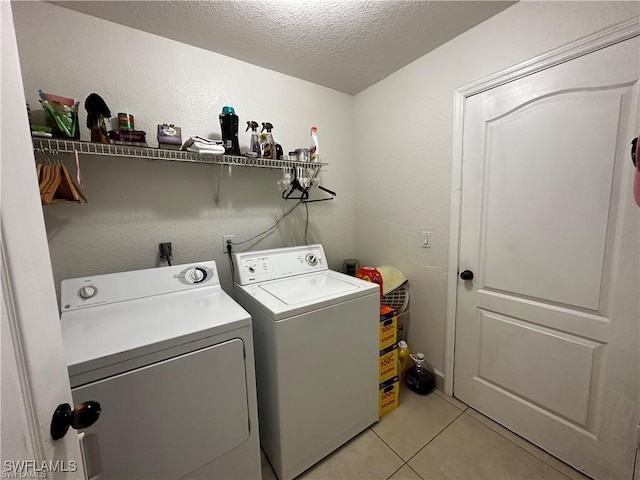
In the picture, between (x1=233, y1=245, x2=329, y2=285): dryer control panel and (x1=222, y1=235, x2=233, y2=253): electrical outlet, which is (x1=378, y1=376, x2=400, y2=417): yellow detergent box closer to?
(x1=233, y1=245, x2=329, y2=285): dryer control panel

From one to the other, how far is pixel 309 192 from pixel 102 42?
5.12 feet

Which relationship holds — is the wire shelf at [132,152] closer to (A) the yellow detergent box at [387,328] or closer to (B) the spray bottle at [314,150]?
(B) the spray bottle at [314,150]

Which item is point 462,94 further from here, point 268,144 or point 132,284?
point 132,284

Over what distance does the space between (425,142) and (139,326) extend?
2026 mm

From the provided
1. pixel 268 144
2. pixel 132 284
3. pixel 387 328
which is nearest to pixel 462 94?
pixel 268 144

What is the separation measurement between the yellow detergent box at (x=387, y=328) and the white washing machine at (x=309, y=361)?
177 mm

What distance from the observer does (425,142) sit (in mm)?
1867

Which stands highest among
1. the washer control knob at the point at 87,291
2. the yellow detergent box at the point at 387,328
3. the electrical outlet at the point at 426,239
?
the electrical outlet at the point at 426,239

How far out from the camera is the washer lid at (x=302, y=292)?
4.17ft

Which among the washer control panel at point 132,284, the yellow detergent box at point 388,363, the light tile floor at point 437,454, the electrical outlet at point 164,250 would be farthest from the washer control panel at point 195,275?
the yellow detergent box at point 388,363

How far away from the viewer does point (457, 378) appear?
6.04 feet

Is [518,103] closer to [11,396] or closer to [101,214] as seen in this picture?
[11,396]

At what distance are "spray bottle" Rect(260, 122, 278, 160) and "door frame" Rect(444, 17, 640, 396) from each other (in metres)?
1.22

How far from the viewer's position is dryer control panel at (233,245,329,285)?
5.55ft
